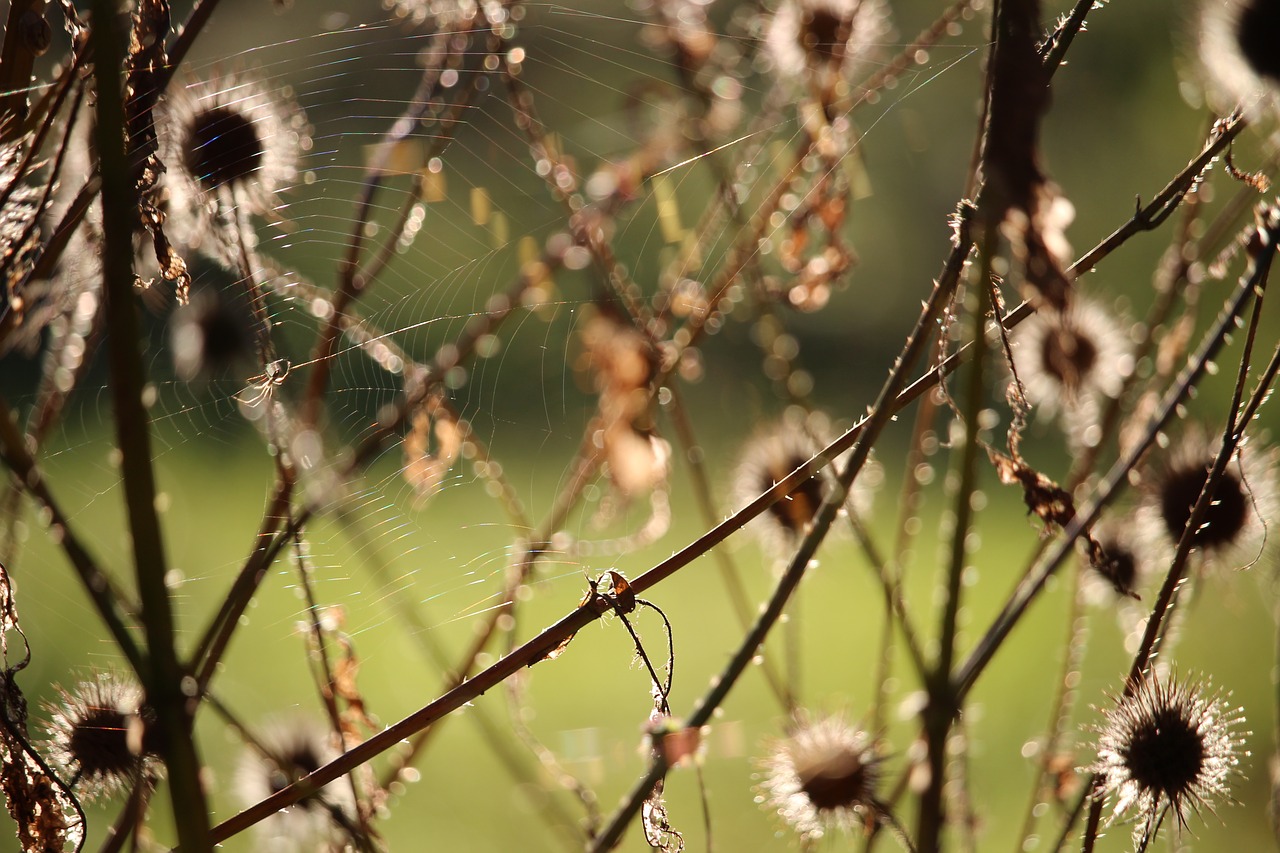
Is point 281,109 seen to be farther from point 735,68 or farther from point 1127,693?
point 1127,693

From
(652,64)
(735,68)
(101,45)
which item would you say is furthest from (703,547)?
(652,64)

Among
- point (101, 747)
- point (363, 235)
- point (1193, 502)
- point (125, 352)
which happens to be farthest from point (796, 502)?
point (125, 352)

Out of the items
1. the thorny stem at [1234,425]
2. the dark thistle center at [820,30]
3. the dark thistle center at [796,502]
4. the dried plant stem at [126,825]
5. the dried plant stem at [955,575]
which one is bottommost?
the dried plant stem at [126,825]

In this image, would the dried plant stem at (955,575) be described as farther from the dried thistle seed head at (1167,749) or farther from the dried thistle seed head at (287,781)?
the dried thistle seed head at (287,781)

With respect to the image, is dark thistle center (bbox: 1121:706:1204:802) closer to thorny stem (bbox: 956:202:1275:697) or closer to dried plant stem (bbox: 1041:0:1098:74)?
thorny stem (bbox: 956:202:1275:697)

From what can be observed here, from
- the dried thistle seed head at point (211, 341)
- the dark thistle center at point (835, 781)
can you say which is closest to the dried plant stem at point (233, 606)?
the dark thistle center at point (835, 781)
